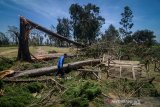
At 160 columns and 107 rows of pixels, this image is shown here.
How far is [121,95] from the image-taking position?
9266 mm

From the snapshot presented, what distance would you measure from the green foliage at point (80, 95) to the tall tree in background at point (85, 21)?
44.0m

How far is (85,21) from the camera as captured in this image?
172ft

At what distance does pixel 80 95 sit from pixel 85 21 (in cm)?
4563

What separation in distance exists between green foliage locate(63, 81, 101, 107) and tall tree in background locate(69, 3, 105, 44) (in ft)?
144

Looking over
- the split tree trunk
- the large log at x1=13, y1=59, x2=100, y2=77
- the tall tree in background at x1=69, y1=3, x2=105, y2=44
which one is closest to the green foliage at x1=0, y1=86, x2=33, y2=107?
the large log at x1=13, y1=59, x2=100, y2=77

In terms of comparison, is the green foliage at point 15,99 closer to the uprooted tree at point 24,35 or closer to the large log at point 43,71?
the large log at point 43,71

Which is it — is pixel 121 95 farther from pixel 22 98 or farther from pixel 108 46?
pixel 108 46

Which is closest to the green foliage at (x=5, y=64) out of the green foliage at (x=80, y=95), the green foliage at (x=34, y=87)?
the green foliage at (x=34, y=87)

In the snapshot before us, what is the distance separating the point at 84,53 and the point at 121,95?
11.9 m

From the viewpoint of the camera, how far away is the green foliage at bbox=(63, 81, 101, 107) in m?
7.52

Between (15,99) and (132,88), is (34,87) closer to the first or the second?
(15,99)

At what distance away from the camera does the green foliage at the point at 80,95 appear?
24.7ft

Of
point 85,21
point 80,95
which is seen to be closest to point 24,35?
point 80,95

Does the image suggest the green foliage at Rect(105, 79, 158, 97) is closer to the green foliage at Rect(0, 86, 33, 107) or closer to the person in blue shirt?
the person in blue shirt
